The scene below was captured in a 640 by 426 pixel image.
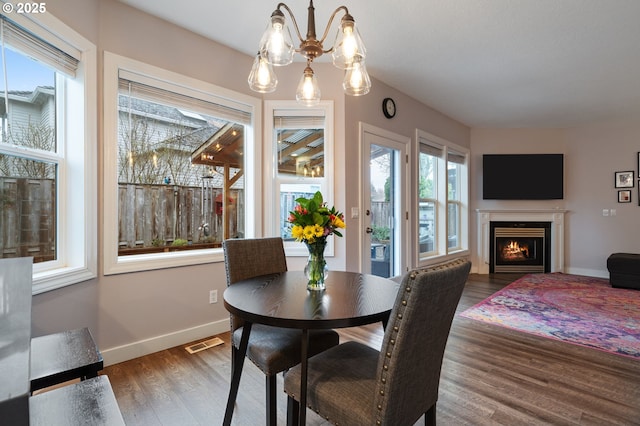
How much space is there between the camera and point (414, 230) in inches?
169

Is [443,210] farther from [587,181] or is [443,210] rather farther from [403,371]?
[403,371]

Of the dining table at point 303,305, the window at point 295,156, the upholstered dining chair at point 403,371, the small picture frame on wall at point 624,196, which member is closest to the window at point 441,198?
the window at point 295,156

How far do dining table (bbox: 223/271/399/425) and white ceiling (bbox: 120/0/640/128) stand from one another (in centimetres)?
201

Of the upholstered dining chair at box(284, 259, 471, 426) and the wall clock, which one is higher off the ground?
the wall clock

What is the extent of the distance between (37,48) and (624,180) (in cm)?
747

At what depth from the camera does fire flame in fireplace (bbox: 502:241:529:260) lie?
5.69 metres

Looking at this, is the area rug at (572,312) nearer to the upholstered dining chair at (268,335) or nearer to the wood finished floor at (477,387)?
the wood finished floor at (477,387)

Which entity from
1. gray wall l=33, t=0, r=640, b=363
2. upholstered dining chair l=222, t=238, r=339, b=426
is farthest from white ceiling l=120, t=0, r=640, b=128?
upholstered dining chair l=222, t=238, r=339, b=426

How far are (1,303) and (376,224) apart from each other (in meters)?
3.40

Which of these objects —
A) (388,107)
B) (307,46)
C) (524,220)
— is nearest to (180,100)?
(307,46)

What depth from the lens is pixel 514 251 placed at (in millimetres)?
5719

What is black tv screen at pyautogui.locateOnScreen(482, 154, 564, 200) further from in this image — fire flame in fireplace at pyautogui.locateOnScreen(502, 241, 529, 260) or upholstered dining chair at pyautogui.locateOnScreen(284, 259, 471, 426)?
upholstered dining chair at pyautogui.locateOnScreen(284, 259, 471, 426)

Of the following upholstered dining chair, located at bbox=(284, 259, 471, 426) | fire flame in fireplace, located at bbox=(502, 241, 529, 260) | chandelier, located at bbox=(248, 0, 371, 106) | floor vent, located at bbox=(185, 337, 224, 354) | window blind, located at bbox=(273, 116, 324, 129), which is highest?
window blind, located at bbox=(273, 116, 324, 129)

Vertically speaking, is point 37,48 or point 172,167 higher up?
point 37,48
